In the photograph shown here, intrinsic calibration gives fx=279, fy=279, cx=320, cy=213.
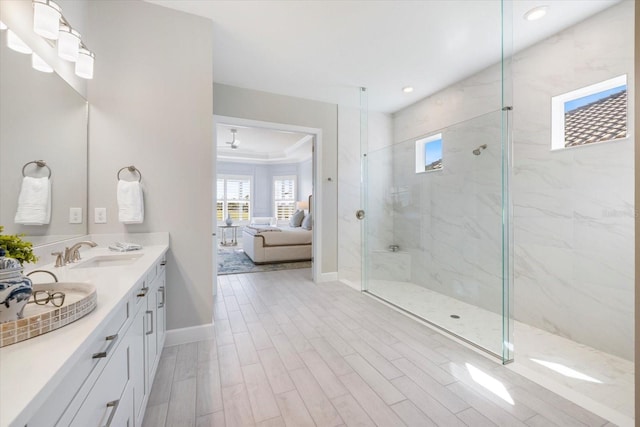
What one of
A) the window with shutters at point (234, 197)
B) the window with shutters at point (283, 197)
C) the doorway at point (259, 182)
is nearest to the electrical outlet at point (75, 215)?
the doorway at point (259, 182)

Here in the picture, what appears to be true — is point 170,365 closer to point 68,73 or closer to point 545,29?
point 68,73

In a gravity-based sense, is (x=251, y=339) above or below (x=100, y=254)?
below

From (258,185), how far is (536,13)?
8.00 meters

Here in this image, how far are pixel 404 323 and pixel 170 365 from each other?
2.03 m

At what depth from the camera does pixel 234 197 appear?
29.4ft

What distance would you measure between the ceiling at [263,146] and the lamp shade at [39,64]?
13.3 ft

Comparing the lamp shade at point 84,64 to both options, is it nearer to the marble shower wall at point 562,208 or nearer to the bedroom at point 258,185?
the marble shower wall at point 562,208

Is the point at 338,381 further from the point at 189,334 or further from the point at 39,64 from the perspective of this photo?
the point at 39,64

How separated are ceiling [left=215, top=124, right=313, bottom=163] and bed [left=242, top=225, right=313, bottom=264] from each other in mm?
2023

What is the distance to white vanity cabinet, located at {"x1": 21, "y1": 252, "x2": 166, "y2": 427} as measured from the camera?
2.14 feet

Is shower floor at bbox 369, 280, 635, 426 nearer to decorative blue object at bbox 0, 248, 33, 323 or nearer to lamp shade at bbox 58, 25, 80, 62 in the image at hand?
decorative blue object at bbox 0, 248, 33, 323

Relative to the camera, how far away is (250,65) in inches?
124

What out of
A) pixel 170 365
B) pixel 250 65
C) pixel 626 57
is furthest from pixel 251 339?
pixel 626 57

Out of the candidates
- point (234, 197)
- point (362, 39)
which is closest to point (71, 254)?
point (362, 39)
